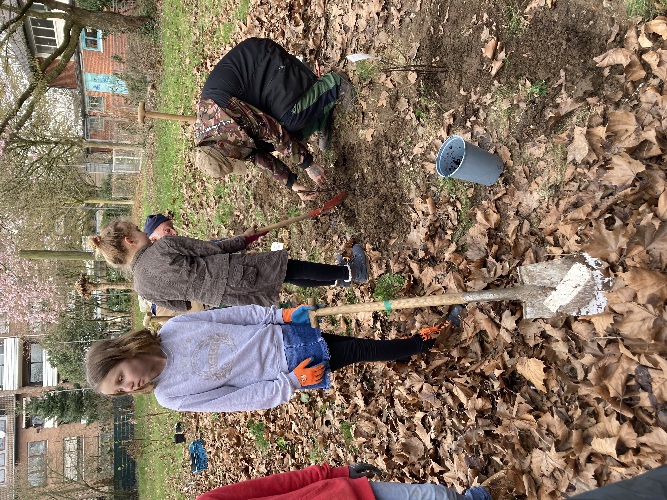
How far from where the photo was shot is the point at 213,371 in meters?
3.15

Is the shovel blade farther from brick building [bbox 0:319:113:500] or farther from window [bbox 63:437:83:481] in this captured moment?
brick building [bbox 0:319:113:500]

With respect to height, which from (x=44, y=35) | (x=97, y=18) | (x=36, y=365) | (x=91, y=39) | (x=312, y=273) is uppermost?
(x=44, y=35)

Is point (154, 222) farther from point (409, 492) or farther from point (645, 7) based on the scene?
point (645, 7)

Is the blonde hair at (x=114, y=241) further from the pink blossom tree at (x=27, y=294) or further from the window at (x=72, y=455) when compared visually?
the window at (x=72, y=455)

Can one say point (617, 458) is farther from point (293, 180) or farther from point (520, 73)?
point (293, 180)

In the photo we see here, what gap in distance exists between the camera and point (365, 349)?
3.57 metres

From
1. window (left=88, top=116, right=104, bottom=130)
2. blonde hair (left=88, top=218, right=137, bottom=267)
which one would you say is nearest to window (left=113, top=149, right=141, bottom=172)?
window (left=88, top=116, right=104, bottom=130)

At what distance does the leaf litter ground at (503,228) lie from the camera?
2562mm

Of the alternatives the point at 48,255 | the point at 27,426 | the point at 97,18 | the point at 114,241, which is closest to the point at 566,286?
the point at 114,241

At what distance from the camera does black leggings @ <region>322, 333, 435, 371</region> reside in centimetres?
352

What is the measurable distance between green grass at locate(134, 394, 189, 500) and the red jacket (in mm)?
7985

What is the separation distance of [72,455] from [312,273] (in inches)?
1111

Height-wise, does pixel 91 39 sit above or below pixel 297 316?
above

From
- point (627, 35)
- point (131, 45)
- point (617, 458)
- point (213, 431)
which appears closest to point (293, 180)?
point (627, 35)
